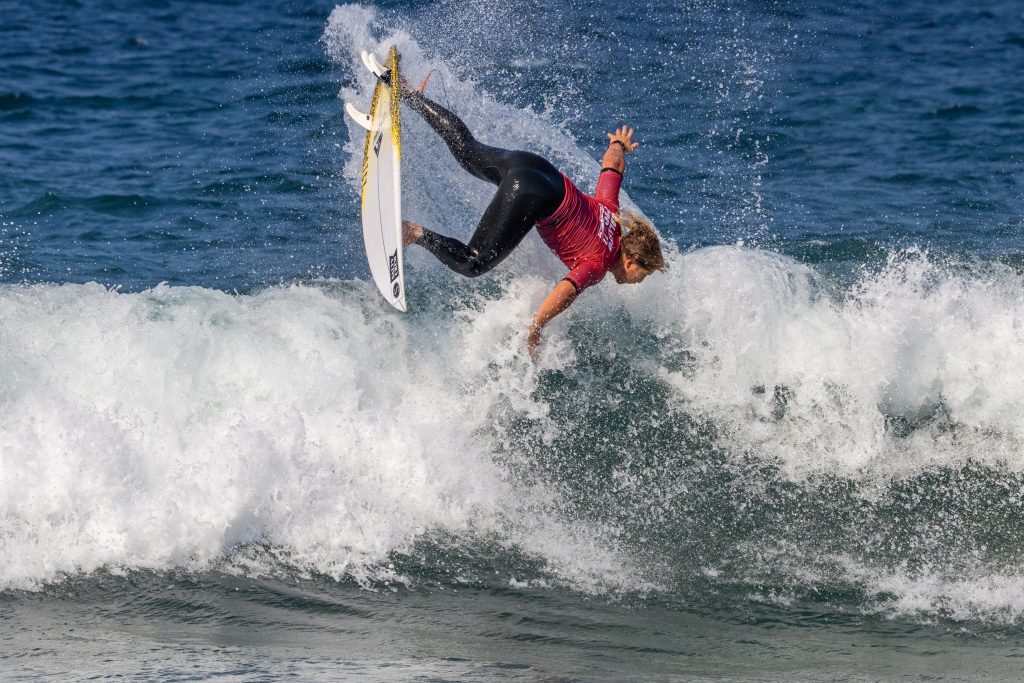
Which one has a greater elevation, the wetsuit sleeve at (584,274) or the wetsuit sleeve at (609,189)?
the wetsuit sleeve at (609,189)

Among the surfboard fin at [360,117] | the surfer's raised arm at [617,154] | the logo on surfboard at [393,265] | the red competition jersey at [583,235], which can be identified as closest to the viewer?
the logo on surfboard at [393,265]

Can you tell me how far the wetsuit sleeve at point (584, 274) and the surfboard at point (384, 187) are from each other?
1.04 m

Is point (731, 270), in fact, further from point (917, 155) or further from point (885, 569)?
point (917, 155)

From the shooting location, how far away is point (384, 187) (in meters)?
6.68

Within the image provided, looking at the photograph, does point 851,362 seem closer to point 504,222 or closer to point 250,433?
point 504,222

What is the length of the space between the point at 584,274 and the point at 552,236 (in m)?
0.37

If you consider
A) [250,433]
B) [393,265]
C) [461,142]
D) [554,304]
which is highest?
[461,142]

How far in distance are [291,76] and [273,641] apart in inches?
374

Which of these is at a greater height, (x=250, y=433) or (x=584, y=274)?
(x=584, y=274)

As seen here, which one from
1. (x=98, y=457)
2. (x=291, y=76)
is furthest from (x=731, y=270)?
(x=291, y=76)

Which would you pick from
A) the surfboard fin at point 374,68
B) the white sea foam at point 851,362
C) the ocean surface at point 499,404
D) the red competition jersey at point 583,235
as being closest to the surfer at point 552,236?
the red competition jersey at point 583,235

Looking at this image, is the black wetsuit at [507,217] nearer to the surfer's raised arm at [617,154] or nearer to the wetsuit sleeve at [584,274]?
the wetsuit sleeve at [584,274]

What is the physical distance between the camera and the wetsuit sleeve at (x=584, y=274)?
665 cm

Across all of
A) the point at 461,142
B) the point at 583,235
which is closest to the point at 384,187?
the point at 461,142
